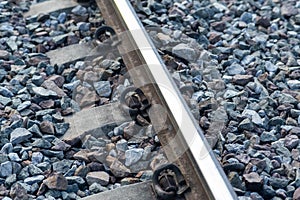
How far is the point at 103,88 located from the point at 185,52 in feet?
1.97

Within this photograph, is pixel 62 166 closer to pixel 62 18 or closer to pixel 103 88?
pixel 103 88

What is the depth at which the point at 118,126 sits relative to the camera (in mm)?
3734

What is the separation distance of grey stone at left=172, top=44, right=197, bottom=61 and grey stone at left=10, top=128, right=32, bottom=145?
3.63ft

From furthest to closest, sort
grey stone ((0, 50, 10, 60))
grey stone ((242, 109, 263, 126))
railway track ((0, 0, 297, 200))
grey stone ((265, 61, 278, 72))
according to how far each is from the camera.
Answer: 1. grey stone ((0, 50, 10, 60))
2. grey stone ((265, 61, 278, 72))
3. grey stone ((242, 109, 263, 126))
4. railway track ((0, 0, 297, 200))

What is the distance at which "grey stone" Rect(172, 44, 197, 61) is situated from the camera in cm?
430

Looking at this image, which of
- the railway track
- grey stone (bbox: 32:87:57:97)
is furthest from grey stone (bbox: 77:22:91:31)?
grey stone (bbox: 32:87:57:97)

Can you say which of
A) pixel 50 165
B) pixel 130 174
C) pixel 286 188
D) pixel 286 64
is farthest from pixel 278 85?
pixel 50 165

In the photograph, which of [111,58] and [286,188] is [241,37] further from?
[286,188]

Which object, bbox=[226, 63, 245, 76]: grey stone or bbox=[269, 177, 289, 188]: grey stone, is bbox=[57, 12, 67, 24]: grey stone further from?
bbox=[269, 177, 289, 188]: grey stone

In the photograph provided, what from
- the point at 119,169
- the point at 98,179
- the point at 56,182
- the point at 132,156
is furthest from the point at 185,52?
the point at 56,182

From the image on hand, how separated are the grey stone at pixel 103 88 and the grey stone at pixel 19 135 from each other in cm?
52

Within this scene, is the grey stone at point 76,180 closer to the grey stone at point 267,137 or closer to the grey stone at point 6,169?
the grey stone at point 6,169

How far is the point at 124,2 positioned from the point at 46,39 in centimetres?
56

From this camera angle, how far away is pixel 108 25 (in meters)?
4.51
